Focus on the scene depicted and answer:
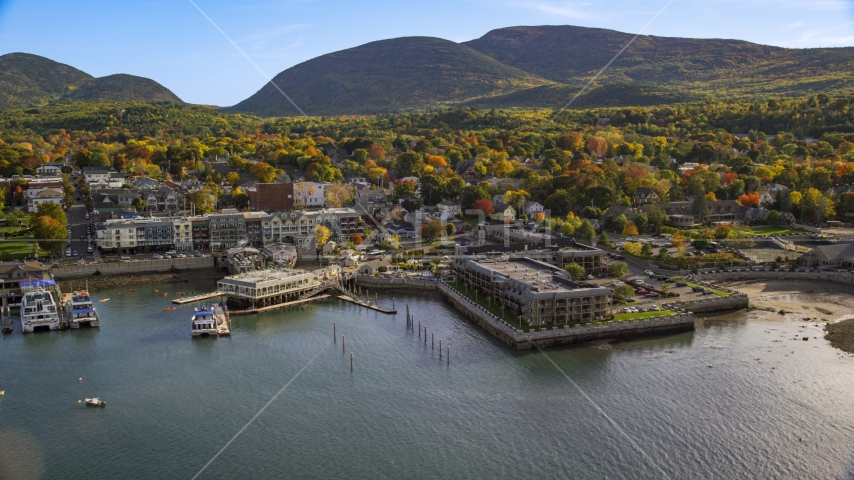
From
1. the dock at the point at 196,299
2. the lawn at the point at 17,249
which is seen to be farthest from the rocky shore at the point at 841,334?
the lawn at the point at 17,249

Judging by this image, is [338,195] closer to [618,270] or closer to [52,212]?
[52,212]

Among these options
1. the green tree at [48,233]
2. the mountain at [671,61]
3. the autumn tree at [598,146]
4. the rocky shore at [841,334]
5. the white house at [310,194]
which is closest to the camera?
the rocky shore at [841,334]

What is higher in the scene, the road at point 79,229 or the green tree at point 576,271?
the road at point 79,229

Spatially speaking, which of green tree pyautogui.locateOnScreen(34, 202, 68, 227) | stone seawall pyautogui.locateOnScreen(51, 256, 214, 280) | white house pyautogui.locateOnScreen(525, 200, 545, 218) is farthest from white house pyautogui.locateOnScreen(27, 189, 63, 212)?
white house pyautogui.locateOnScreen(525, 200, 545, 218)

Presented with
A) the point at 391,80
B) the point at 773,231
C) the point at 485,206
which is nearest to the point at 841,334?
the point at 773,231

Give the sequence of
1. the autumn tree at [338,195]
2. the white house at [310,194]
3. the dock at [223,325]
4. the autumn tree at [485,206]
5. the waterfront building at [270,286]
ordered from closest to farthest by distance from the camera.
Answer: the dock at [223,325], the waterfront building at [270,286], the autumn tree at [485,206], the autumn tree at [338,195], the white house at [310,194]

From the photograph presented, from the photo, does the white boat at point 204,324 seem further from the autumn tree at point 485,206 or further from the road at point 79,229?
the autumn tree at point 485,206
